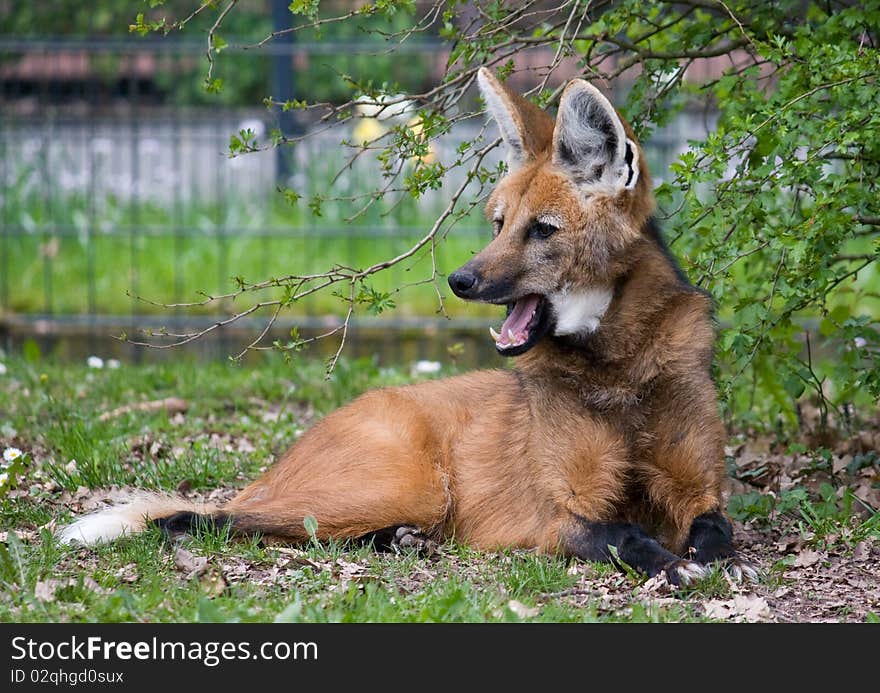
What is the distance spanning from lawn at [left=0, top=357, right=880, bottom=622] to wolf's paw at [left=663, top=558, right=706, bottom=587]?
0.08 feet

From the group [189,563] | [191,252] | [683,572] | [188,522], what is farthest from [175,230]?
[683,572]

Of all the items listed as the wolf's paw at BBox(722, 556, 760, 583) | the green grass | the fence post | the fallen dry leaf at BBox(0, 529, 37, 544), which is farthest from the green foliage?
the green grass

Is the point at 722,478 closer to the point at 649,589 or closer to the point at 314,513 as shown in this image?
the point at 649,589

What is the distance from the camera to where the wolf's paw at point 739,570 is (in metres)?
3.39

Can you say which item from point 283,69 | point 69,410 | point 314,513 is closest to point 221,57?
point 283,69

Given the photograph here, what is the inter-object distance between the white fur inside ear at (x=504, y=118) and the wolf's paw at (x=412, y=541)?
128cm

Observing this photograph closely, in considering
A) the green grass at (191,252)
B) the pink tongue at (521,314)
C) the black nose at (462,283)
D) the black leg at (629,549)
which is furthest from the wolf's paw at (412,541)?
the green grass at (191,252)

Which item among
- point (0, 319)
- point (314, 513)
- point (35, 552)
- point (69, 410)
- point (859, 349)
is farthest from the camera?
point (0, 319)

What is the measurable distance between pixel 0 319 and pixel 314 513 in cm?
516

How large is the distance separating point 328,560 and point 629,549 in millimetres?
932

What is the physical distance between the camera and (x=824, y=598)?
334 centimetres

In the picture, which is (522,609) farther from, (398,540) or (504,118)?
(504,118)

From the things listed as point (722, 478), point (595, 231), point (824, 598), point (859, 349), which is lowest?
point (824, 598)

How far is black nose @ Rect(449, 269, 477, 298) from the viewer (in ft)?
11.5
